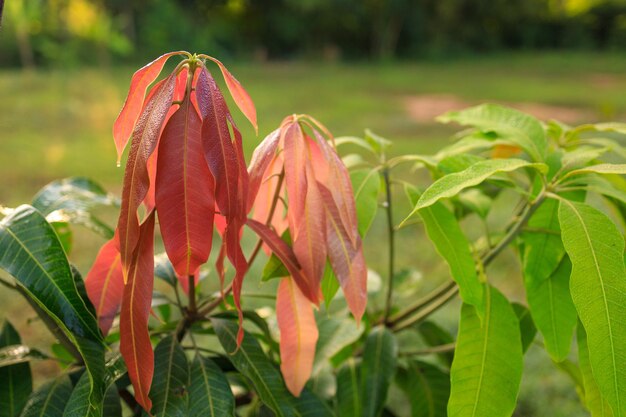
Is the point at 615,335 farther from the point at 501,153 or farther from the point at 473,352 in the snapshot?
the point at 501,153

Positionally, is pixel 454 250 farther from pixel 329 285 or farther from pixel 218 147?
pixel 218 147

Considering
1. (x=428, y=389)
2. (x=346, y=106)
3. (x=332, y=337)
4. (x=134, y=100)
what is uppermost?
(x=134, y=100)

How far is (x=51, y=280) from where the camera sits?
2.01 ft

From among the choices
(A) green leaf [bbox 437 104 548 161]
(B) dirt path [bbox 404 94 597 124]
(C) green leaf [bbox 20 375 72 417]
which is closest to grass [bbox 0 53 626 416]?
(B) dirt path [bbox 404 94 597 124]

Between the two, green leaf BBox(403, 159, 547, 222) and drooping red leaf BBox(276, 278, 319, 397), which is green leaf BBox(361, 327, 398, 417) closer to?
drooping red leaf BBox(276, 278, 319, 397)

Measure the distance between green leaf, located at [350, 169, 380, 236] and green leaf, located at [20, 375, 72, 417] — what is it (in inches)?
14.3

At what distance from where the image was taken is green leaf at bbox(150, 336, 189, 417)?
66 cm

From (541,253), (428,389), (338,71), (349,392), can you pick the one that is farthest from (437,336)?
(338,71)

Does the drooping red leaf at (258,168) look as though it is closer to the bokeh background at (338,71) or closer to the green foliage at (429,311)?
the green foliage at (429,311)

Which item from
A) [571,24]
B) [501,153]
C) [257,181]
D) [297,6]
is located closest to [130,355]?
[257,181]

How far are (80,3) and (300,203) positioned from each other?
11.0 meters

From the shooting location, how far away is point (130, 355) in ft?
2.02

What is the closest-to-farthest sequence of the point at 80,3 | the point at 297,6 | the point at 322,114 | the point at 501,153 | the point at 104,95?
1. the point at 501,153
2. the point at 322,114
3. the point at 104,95
4. the point at 80,3
5. the point at 297,6

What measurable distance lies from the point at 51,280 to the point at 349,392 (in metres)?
0.46
